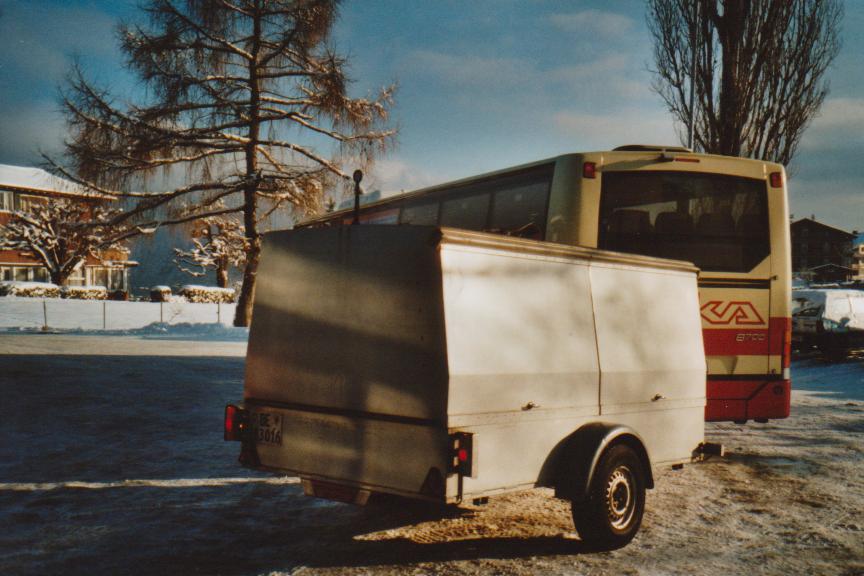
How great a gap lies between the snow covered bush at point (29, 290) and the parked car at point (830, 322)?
3846 centimetres

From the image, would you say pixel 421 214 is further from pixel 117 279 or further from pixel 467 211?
pixel 117 279

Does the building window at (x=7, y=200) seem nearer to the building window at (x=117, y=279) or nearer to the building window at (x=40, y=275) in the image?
the building window at (x=40, y=275)

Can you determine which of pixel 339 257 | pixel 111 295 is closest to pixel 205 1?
pixel 339 257

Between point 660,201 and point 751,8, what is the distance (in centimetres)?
1640

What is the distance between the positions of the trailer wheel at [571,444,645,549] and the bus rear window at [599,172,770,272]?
3216 millimetres

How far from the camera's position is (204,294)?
164 feet

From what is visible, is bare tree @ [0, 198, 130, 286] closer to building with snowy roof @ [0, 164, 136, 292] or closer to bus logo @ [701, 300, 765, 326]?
building with snowy roof @ [0, 164, 136, 292]

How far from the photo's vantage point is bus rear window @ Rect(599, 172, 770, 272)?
26.3 feet

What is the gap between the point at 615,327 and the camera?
5422 millimetres

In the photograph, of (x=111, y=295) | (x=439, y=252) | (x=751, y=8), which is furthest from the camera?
(x=111, y=295)

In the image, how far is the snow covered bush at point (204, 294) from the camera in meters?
49.2

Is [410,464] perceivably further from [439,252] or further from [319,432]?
[439,252]

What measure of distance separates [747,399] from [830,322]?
48.4 feet

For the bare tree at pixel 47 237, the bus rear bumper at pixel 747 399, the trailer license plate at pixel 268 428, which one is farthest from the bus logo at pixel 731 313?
the bare tree at pixel 47 237
